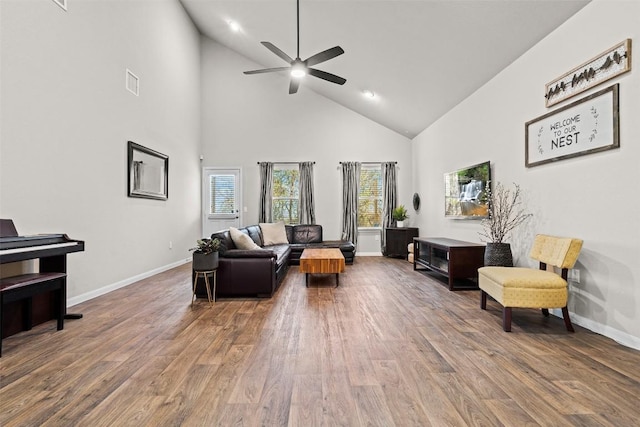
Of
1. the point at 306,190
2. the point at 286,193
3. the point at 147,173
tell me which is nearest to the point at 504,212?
the point at 306,190

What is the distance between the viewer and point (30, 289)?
99.5 inches

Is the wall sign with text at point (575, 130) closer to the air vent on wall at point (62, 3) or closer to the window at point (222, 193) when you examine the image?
the air vent on wall at point (62, 3)

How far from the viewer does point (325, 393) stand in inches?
70.5

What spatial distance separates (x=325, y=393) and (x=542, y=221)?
116 inches

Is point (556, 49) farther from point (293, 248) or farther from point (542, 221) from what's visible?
point (293, 248)

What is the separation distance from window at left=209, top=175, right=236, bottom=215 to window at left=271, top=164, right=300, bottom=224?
1078mm

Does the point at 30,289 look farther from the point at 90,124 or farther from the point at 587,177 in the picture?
the point at 587,177

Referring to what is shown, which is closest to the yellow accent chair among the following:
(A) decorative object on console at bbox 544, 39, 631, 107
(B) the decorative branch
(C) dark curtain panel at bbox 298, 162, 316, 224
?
(B) the decorative branch

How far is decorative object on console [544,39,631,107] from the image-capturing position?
2430 mm

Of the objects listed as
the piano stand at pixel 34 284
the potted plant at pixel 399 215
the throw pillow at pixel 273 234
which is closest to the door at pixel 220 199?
the throw pillow at pixel 273 234

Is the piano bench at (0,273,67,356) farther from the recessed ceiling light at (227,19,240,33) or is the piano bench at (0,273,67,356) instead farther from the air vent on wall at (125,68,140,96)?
the recessed ceiling light at (227,19,240,33)

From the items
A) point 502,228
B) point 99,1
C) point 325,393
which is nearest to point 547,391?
point 325,393

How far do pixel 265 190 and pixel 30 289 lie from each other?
540 cm

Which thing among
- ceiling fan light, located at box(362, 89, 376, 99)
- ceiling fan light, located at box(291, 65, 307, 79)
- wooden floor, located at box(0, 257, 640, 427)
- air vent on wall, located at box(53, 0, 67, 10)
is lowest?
wooden floor, located at box(0, 257, 640, 427)
